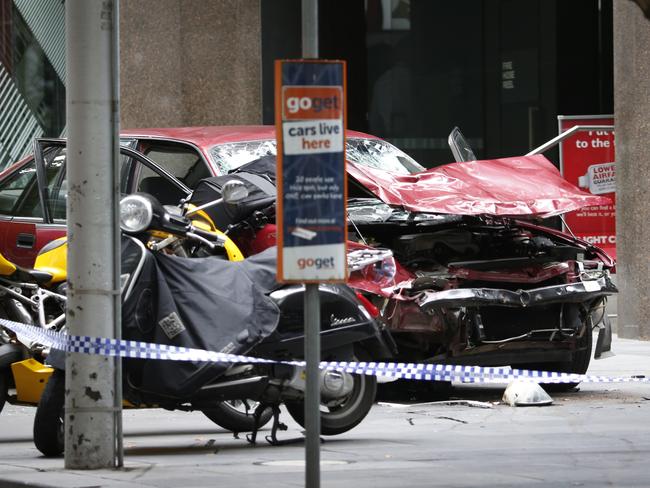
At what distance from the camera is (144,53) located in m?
19.5

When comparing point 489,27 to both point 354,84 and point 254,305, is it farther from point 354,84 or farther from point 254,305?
point 254,305

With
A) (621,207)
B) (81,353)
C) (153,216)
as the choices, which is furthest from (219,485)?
(621,207)

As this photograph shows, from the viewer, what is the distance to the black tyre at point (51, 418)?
838 cm

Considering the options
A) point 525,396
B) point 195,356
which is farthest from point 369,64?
point 195,356

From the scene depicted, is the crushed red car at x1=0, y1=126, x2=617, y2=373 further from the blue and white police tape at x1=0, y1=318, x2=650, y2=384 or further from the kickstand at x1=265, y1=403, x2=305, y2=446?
the kickstand at x1=265, y1=403, x2=305, y2=446

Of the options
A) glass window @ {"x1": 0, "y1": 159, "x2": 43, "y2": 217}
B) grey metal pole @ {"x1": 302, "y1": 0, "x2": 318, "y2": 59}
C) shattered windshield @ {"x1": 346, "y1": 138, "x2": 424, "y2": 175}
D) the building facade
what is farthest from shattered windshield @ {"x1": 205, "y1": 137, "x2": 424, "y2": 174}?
the building facade

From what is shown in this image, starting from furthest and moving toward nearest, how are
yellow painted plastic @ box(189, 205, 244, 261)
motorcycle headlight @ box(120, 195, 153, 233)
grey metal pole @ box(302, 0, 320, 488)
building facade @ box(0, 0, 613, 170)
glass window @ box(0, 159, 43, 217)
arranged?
building facade @ box(0, 0, 613, 170) → glass window @ box(0, 159, 43, 217) → yellow painted plastic @ box(189, 205, 244, 261) → motorcycle headlight @ box(120, 195, 153, 233) → grey metal pole @ box(302, 0, 320, 488)

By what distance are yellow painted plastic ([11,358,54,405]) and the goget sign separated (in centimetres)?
314

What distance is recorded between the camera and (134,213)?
8711 mm

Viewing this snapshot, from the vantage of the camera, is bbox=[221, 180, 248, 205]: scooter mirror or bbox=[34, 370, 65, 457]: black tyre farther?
bbox=[221, 180, 248, 205]: scooter mirror

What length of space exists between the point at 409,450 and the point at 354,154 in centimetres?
395

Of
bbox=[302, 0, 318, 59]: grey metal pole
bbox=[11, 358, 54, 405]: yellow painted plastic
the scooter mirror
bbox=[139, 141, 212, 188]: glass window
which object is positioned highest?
bbox=[302, 0, 318, 59]: grey metal pole

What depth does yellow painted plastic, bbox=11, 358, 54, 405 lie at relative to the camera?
30.0 feet

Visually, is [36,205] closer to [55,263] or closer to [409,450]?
[55,263]
